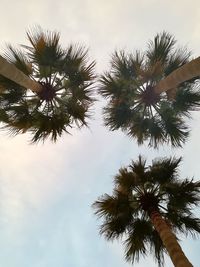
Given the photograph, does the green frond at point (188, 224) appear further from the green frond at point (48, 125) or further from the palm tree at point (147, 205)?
the green frond at point (48, 125)

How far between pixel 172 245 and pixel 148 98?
508cm

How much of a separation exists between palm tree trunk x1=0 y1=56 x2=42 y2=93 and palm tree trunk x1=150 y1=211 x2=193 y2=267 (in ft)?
16.4

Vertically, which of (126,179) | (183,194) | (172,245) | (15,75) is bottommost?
(172,245)

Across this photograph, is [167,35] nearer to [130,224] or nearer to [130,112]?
[130,112]

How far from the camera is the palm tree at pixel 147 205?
36.7 ft

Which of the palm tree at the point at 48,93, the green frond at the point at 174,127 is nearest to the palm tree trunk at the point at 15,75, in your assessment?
the palm tree at the point at 48,93

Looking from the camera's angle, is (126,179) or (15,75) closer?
(15,75)

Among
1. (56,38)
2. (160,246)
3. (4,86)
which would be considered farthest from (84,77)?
(160,246)

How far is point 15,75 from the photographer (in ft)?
31.0

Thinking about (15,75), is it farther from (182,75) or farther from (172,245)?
(172,245)

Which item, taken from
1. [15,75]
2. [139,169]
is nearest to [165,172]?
[139,169]

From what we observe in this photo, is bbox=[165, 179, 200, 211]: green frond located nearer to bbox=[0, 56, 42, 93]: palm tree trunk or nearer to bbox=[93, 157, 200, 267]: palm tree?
bbox=[93, 157, 200, 267]: palm tree

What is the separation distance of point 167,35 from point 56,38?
10.6ft

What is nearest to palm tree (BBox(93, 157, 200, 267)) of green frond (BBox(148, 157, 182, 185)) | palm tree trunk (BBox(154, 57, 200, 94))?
green frond (BBox(148, 157, 182, 185))
